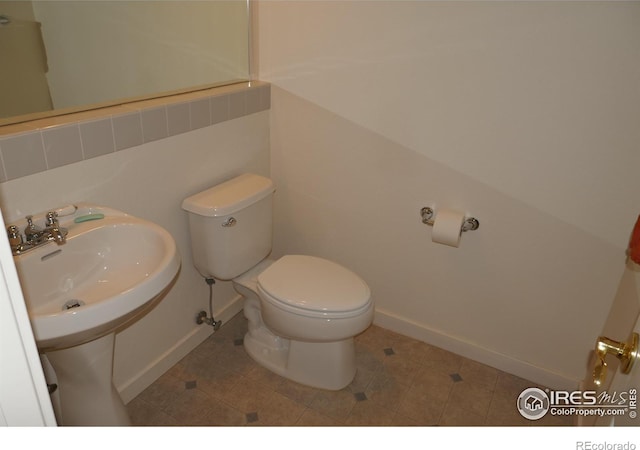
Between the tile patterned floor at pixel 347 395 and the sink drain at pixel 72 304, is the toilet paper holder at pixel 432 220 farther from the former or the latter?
the sink drain at pixel 72 304

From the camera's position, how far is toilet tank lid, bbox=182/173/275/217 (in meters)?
1.73

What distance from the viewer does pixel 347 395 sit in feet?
6.22

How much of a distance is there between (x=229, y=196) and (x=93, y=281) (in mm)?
642

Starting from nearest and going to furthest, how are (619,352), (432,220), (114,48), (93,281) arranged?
(619,352) < (93,281) < (432,220) < (114,48)

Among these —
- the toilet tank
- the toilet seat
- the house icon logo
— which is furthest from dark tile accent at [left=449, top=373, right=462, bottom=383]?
the toilet tank

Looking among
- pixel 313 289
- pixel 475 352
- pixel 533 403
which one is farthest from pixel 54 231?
pixel 533 403

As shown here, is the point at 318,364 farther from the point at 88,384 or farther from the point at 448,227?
the point at 88,384

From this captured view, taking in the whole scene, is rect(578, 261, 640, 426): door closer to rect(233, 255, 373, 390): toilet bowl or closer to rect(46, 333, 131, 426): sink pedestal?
rect(233, 255, 373, 390): toilet bowl

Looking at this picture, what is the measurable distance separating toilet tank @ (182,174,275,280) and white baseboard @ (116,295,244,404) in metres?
0.35

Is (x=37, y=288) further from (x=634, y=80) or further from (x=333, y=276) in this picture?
(x=634, y=80)

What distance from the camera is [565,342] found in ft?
6.14
